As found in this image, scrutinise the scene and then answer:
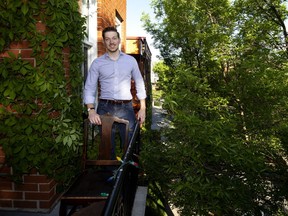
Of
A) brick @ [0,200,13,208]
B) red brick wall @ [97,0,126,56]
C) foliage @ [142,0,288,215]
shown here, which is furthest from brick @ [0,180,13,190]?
red brick wall @ [97,0,126,56]

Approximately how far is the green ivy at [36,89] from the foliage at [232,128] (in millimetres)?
1536

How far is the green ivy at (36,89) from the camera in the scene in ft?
9.37

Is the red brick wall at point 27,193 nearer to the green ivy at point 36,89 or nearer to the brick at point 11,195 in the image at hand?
the brick at point 11,195

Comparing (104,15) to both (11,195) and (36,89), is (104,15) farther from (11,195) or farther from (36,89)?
(11,195)

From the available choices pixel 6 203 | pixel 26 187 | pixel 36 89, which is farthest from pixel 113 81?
pixel 6 203

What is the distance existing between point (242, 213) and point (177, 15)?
1111cm

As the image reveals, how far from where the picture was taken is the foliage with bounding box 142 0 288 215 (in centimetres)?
374

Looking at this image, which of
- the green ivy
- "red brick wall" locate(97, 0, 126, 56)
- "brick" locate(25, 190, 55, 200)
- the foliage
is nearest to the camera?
the green ivy

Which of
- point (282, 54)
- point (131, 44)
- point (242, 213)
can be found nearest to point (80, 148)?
point (242, 213)

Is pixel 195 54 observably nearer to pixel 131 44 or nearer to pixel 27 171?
pixel 131 44

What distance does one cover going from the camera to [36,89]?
293 cm

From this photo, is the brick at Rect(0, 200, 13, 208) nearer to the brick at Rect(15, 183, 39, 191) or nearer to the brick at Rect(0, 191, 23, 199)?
the brick at Rect(0, 191, 23, 199)

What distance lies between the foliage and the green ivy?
154 centimetres

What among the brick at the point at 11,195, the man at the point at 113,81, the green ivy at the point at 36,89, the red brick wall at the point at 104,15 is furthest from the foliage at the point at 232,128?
the brick at the point at 11,195
